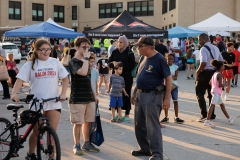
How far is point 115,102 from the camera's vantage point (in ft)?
33.7

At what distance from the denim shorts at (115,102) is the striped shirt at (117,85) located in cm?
9

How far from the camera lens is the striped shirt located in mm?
10250

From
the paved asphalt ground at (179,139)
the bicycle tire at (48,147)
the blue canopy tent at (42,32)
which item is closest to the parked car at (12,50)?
A: the blue canopy tent at (42,32)

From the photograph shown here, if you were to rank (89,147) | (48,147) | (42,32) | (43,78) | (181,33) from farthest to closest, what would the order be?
(181,33) < (42,32) < (89,147) < (43,78) < (48,147)

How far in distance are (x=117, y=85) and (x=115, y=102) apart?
0.37 meters

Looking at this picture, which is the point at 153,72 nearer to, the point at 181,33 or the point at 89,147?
the point at 89,147

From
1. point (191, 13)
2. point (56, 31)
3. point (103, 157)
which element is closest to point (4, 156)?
point (103, 157)

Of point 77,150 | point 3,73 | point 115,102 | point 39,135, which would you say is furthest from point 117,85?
point 3,73

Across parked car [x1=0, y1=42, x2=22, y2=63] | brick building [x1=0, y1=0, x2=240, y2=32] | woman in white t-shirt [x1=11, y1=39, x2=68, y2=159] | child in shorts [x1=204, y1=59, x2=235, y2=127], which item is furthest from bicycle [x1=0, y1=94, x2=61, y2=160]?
brick building [x1=0, y1=0, x2=240, y2=32]

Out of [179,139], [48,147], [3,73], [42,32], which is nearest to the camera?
[48,147]

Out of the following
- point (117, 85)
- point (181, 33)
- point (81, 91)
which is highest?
point (181, 33)

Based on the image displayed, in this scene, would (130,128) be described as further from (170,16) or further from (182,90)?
(170,16)

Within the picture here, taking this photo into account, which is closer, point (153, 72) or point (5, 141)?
point (5, 141)

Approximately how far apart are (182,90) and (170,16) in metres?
30.4
